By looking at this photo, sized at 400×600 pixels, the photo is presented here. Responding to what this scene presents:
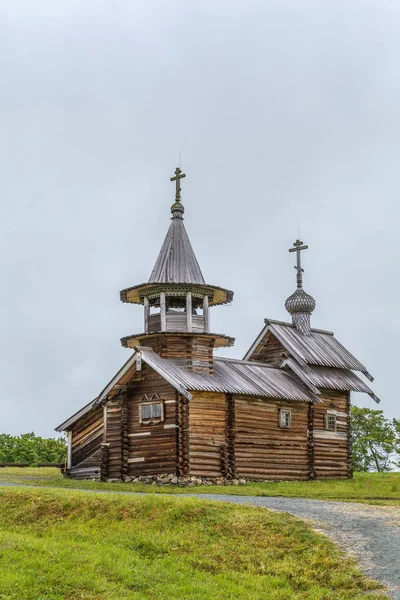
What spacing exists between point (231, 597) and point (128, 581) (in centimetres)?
181

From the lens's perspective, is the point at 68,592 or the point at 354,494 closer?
the point at 68,592

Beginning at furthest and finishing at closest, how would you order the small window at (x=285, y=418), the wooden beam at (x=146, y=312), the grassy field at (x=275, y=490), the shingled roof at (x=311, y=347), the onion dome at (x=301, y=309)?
1. the onion dome at (x=301, y=309)
2. the shingled roof at (x=311, y=347)
3. the small window at (x=285, y=418)
4. the wooden beam at (x=146, y=312)
5. the grassy field at (x=275, y=490)

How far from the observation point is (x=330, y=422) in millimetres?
40938

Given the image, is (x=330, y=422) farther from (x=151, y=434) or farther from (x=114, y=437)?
(x=114, y=437)

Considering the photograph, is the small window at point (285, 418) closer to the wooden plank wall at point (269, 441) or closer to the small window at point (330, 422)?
the wooden plank wall at point (269, 441)

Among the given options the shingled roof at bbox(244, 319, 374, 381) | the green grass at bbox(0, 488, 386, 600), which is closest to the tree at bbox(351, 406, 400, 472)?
the shingled roof at bbox(244, 319, 374, 381)

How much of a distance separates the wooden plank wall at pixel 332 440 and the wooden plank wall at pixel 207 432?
7584mm

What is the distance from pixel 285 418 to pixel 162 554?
838 inches

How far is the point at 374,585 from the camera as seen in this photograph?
14078 mm

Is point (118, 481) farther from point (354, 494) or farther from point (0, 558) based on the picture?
point (0, 558)

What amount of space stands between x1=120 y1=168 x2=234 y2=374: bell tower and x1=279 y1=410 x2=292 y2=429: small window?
394 cm

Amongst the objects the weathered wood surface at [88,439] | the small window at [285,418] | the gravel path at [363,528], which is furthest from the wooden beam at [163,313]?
the gravel path at [363,528]

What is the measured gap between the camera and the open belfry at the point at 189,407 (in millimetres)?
32344

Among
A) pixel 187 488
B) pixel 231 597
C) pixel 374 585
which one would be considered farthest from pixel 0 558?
pixel 187 488
